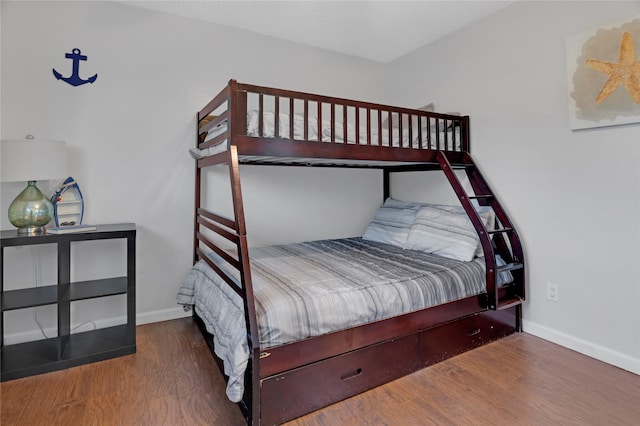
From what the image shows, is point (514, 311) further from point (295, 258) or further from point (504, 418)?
point (295, 258)

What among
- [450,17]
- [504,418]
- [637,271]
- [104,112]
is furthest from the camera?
[450,17]

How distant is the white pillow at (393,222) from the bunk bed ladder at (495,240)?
1.83ft

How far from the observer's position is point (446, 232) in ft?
8.30

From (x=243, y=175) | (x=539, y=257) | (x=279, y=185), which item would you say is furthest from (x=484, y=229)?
(x=243, y=175)

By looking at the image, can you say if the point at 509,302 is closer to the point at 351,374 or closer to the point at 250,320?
the point at 351,374

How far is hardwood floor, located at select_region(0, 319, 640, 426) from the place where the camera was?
149 centimetres

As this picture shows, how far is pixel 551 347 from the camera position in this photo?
215 centimetres

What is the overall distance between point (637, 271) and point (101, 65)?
3.62m

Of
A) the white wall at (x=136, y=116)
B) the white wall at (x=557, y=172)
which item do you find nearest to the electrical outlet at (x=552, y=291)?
the white wall at (x=557, y=172)

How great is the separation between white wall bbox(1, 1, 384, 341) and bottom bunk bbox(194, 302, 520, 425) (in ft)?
3.08

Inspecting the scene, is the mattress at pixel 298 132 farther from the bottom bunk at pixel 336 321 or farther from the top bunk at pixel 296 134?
the bottom bunk at pixel 336 321

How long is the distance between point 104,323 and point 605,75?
3.61 m

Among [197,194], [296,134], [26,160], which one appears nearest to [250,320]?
[296,134]

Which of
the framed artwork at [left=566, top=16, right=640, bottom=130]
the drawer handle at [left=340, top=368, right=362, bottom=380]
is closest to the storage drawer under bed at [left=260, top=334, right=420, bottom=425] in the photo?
the drawer handle at [left=340, top=368, right=362, bottom=380]
